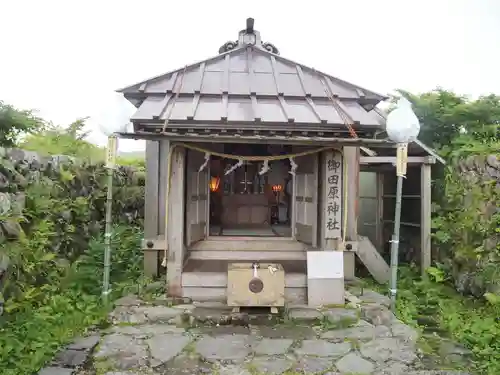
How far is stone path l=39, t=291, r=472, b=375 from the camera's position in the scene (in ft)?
16.5

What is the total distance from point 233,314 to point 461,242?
4.71 m

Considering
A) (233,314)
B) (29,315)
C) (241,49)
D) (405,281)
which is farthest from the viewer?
(241,49)

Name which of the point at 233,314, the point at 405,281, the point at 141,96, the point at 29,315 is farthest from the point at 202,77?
the point at 405,281

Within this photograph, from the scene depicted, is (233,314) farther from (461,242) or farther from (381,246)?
(381,246)

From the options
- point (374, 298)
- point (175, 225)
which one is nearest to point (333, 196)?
point (374, 298)

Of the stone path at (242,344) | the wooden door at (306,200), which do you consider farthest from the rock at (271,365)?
the wooden door at (306,200)

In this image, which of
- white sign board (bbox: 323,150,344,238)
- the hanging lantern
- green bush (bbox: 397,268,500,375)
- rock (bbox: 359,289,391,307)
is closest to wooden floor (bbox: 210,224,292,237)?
the hanging lantern

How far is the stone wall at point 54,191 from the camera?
5.62 metres

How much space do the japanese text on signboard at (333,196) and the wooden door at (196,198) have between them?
2580mm

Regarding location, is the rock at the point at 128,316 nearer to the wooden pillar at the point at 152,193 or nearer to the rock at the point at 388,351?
the wooden pillar at the point at 152,193

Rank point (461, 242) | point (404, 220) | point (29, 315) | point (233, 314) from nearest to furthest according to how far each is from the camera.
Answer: point (29, 315)
point (233, 314)
point (461, 242)
point (404, 220)

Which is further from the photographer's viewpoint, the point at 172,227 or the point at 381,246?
the point at 381,246

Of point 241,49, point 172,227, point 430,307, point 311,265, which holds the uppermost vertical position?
point 241,49

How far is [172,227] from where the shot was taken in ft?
24.3
